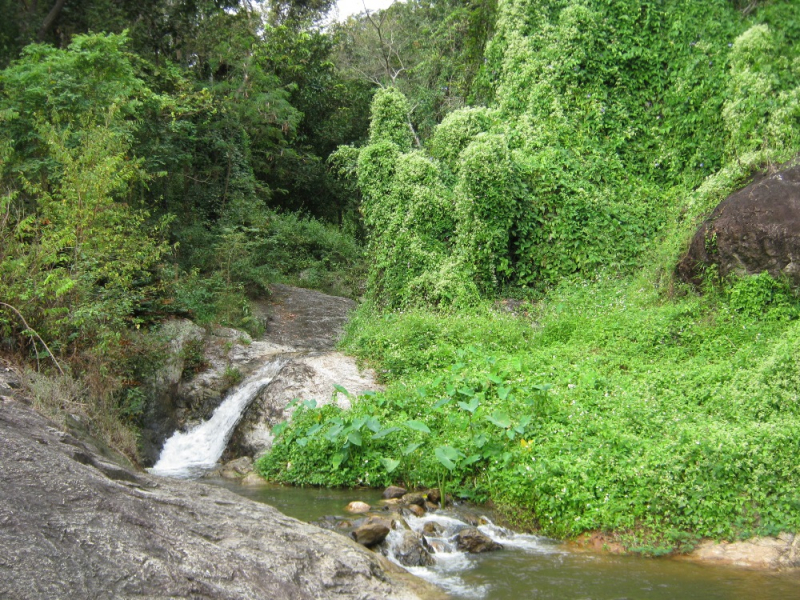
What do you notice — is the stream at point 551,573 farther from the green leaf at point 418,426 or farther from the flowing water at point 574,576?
the green leaf at point 418,426

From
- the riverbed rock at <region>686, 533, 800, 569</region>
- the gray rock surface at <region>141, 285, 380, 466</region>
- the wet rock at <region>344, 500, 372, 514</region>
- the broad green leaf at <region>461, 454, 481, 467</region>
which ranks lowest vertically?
the riverbed rock at <region>686, 533, 800, 569</region>

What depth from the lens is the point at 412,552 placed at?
624 cm

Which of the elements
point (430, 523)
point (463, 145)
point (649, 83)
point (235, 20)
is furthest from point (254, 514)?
point (235, 20)

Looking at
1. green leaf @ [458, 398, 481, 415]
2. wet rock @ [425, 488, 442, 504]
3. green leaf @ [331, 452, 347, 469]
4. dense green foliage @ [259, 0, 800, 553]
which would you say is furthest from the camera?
green leaf @ [331, 452, 347, 469]

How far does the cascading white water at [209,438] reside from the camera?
10.9 metres

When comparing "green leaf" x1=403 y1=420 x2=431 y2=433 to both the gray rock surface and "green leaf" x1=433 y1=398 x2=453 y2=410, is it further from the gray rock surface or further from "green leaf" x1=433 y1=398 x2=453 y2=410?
the gray rock surface

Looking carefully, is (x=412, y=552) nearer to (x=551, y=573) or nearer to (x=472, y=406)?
(x=551, y=573)

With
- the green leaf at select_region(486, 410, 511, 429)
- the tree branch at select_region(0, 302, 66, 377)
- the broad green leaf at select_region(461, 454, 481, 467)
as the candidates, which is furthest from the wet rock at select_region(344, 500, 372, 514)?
the tree branch at select_region(0, 302, 66, 377)

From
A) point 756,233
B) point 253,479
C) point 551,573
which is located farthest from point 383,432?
point 756,233

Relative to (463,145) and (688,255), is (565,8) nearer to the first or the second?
(463,145)

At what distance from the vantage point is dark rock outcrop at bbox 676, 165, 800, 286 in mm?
10602

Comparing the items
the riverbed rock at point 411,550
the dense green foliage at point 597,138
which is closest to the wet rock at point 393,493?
the riverbed rock at point 411,550

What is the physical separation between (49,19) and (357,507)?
61.8 feet

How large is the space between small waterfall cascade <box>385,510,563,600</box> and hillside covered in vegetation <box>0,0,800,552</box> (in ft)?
0.99
